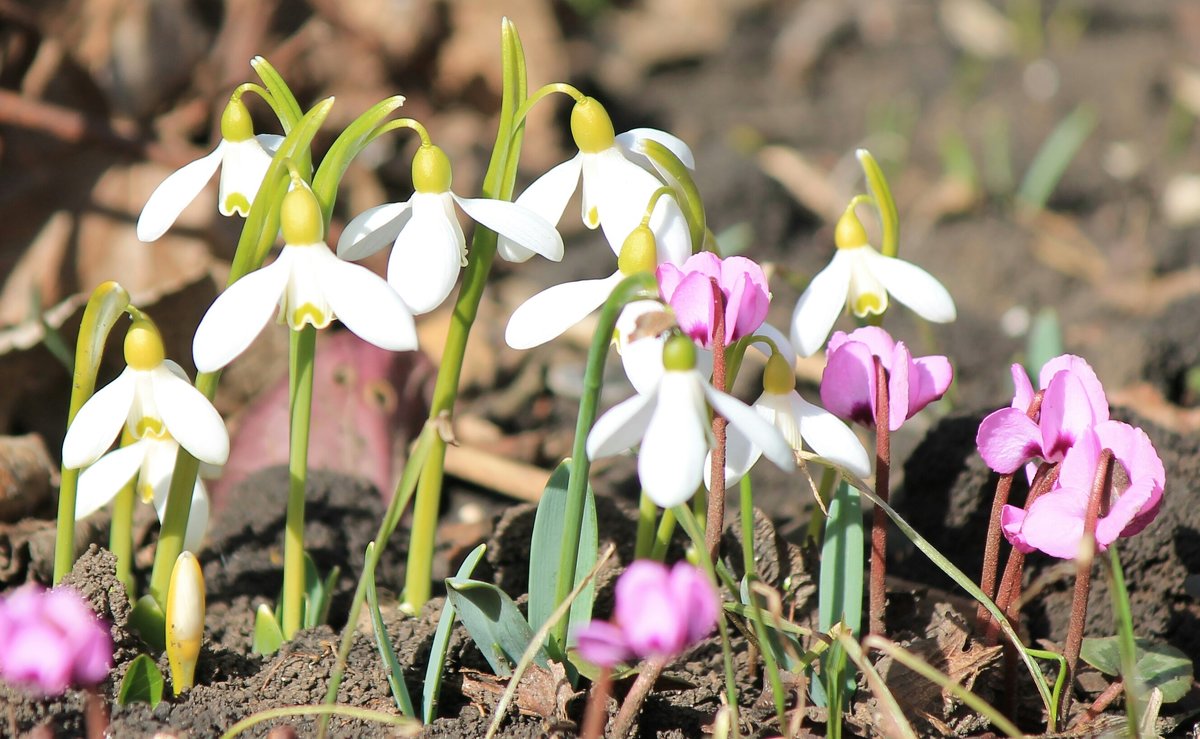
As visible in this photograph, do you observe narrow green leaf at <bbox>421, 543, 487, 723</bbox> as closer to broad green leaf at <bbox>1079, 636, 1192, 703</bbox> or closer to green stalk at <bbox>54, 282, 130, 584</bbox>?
green stalk at <bbox>54, 282, 130, 584</bbox>

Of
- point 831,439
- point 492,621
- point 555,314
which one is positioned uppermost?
point 555,314

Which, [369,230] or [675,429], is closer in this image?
[675,429]

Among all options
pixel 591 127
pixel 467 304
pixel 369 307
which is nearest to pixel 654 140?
pixel 591 127

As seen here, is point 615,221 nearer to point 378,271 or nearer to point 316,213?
point 316,213

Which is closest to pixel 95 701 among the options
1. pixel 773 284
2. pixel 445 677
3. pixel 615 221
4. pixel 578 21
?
pixel 445 677

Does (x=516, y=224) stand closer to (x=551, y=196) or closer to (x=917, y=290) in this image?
(x=551, y=196)

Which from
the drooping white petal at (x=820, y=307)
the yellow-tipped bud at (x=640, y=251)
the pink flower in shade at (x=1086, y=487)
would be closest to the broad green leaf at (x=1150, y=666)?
the pink flower in shade at (x=1086, y=487)

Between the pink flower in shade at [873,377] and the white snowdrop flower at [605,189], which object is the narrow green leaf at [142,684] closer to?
the white snowdrop flower at [605,189]
